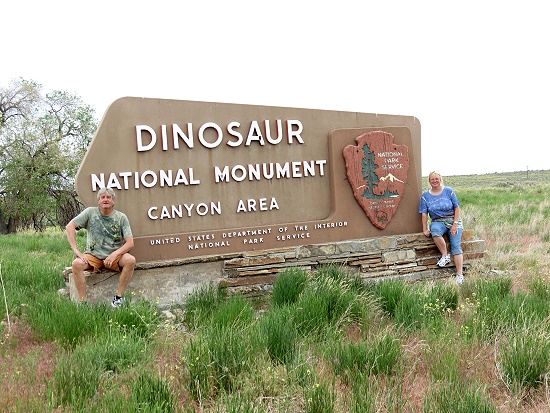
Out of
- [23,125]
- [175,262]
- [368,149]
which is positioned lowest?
[175,262]

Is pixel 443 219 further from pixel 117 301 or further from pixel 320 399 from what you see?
pixel 320 399

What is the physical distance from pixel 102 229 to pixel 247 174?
1.92 meters

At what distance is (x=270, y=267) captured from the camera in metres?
6.54

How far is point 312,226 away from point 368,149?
1327 millimetres

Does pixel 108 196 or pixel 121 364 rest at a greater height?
pixel 108 196

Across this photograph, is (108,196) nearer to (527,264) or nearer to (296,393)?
(296,393)

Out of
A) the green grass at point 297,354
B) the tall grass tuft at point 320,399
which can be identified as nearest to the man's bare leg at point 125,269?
the green grass at point 297,354

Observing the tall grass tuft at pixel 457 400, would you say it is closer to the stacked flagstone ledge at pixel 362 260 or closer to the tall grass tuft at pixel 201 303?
the tall grass tuft at pixel 201 303

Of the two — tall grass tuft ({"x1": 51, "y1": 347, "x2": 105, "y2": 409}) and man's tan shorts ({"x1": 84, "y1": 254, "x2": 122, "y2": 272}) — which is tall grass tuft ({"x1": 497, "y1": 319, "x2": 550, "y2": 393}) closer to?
tall grass tuft ({"x1": 51, "y1": 347, "x2": 105, "y2": 409})

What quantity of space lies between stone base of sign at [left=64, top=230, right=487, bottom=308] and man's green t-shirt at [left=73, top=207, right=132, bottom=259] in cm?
30

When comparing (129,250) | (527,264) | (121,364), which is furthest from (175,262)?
(527,264)

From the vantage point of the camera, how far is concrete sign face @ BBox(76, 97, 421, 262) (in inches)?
245

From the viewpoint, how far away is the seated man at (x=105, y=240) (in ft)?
18.9

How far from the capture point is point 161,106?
6297 millimetres
